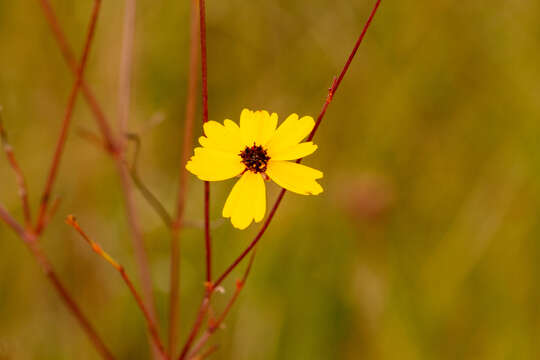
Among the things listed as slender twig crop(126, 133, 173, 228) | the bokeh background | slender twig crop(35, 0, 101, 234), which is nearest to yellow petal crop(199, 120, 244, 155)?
slender twig crop(126, 133, 173, 228)

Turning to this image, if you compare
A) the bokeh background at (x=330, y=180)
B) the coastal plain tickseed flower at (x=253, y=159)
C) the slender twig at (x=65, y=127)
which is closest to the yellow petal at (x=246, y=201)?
the coastal plain tickseed flower at (x=253, y=159)

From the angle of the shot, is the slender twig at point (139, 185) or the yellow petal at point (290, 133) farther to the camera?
the slender twig at point (139, 185)

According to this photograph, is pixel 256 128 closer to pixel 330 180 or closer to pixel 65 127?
pixel 65 127

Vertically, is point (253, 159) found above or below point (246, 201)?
above

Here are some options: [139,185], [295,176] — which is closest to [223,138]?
[295,176]

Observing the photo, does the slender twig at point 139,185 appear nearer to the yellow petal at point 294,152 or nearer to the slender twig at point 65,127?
the slender twig at point 65,127

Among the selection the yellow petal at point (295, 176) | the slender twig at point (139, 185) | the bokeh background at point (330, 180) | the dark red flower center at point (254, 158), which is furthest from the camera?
the bokeh background at point (330, 180)
